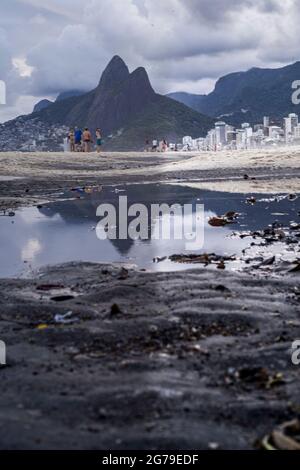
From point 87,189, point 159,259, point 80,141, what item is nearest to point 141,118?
point 80,141

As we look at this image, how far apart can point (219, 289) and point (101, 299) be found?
1.42m

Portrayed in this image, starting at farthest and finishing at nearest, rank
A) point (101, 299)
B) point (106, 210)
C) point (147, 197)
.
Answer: point (147, 197) → point (106, 210) → point (101, 299)

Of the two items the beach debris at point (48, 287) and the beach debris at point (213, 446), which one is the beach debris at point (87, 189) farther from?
the beach debris at point (213, 446)

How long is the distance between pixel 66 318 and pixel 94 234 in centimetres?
691

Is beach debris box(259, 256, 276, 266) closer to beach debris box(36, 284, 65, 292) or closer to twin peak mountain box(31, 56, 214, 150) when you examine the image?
beach debris box(36, 284, 65, 292)

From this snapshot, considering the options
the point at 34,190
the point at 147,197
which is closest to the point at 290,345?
the point at 147,197

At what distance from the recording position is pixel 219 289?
711 centimetres

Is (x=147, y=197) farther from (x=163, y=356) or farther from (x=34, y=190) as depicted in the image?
(x=163, y=356)

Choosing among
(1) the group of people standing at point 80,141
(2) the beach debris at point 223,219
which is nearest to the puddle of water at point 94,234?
(2) the beach debris at point 223,219

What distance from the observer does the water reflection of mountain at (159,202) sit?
14453mm

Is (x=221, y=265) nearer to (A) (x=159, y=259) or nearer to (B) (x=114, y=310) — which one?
(A) (x=159, y=259)

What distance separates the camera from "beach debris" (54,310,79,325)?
5.98 metres

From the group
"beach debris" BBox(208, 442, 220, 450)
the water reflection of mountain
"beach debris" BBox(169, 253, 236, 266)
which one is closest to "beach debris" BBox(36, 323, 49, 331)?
"beach debris" BBox(208, 442, 220, 450)

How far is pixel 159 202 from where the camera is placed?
64.2 feet
